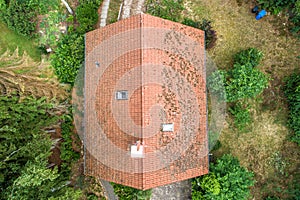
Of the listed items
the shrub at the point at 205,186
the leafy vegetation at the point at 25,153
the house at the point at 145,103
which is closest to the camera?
the leafy vegetation at the point at 25,153

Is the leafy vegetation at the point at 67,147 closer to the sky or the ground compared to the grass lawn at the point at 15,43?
closer to the ground

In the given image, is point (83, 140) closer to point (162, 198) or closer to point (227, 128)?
point (162, 198)

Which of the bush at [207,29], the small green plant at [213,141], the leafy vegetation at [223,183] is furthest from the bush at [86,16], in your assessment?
the leafy vegetation at [223,183]

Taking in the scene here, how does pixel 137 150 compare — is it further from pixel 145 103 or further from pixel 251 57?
pixel 251 57

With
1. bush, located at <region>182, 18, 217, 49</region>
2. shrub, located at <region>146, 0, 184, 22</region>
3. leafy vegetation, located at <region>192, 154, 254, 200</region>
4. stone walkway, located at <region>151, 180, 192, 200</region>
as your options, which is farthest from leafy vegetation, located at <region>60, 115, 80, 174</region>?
bush, located at <region>182, 18, 217, 49</region>

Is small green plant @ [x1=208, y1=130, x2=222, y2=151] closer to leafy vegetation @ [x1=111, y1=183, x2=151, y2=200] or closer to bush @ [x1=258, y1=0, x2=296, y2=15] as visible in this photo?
leafy vegetation @ [x1=111, y1=183, x2=151, y2=200]

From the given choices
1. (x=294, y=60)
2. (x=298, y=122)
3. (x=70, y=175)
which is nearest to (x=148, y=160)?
(x=70, y=175)

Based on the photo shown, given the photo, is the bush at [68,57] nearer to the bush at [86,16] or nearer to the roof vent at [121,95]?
the bush at [86,16]
